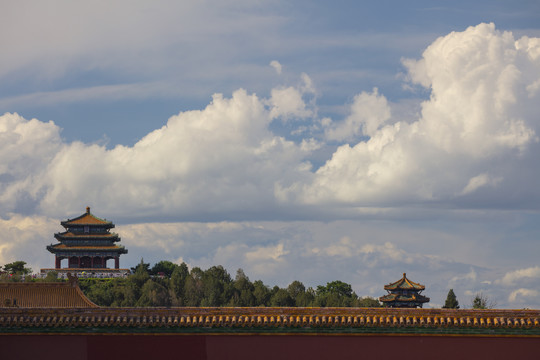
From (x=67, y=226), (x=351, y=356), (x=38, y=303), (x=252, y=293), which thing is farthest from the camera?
(x=67, y=226)

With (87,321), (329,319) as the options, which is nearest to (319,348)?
(329,319)

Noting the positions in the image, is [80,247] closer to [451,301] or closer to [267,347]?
[451,301]

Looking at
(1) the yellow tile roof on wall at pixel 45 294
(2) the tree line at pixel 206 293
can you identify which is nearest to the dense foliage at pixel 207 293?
(2) the tree line at pixel 206 293

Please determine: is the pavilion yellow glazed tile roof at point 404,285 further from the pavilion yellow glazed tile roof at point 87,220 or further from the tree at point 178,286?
the pavilion yellow glazed tile roof at point 87,220

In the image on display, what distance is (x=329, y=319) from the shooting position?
25141 mm

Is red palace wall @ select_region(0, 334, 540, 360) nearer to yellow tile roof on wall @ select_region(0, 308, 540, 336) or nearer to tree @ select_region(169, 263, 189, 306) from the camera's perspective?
yellow tile roof on wall @ select_region(0, 308, 540, 336)

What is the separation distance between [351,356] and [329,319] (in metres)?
1.20

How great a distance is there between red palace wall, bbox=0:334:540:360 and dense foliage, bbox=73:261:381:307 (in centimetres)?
3854

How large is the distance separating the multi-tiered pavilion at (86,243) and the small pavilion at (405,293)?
37.3 m

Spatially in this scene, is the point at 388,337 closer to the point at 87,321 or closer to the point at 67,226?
the point at 87,321

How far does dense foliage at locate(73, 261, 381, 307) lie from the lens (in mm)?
65438

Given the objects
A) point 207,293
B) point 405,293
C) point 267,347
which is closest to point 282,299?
point 207,293

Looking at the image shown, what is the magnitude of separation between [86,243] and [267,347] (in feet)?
193

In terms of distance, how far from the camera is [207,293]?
67.1 m
